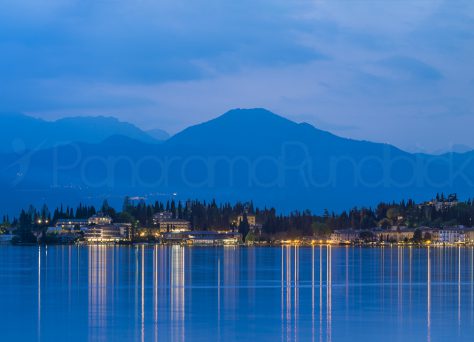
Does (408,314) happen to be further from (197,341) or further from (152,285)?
(152,285)

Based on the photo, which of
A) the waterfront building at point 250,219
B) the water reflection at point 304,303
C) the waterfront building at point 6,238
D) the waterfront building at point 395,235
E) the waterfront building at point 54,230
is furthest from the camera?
Answer: the waterfront building at point 250,219

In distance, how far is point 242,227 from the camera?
162875 millimetres

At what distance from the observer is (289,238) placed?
159750 millimetres

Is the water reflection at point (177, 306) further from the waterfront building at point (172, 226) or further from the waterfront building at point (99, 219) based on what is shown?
the waterfront building at point (99, 219)

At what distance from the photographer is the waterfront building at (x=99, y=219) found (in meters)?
168

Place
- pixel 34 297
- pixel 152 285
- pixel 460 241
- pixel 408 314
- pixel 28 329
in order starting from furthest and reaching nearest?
pixel 460 241 < pixel 152 285 < pixel 34 297 < pixel 408 314 < pixel 28 329

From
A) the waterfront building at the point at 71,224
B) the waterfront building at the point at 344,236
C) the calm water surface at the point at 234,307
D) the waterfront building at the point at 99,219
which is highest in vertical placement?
the calm water surface at the point at 234,307

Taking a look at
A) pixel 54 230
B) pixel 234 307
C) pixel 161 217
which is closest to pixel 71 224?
pixel 54 230

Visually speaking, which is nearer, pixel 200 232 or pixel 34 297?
pixel 34 297

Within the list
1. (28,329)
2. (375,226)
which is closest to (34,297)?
(28,329)

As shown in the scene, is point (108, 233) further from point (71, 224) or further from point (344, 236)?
point (344, 236)

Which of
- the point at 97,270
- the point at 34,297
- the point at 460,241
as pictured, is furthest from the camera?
the point at 460,241

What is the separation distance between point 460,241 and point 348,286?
4678 inches

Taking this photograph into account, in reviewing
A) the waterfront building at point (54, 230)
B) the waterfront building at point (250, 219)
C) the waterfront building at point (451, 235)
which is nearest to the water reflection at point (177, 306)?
the waterfront building at point (54, 230)
